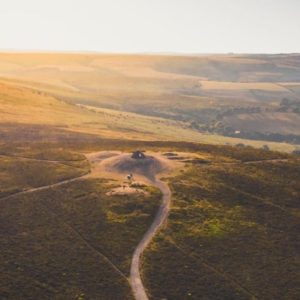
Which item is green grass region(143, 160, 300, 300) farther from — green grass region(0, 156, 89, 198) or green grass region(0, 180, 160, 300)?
green grass region(0, 156, 89, 198)

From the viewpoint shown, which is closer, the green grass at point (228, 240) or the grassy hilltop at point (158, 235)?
the grassy hilltop at point (158, 235)

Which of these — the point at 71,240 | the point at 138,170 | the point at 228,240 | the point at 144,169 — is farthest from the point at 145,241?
the point at 144,169

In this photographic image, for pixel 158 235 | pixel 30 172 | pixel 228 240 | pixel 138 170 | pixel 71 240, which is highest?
pixel 138 170

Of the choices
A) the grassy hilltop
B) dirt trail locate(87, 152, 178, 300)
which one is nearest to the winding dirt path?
dirt trail locate(87, 152, 178, 300)

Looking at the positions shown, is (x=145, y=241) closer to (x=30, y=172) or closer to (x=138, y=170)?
(x=138, y=170)

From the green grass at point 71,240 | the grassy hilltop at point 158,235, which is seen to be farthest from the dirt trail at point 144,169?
the green grass at point 71,240

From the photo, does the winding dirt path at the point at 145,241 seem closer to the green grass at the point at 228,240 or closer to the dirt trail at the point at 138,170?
the dirt trail at the point at 138,170

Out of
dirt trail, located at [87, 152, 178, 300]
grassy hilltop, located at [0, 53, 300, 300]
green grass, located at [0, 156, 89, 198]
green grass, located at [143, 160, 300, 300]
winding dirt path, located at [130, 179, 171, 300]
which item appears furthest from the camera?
green grass, located at [0, 156, 89, 198]

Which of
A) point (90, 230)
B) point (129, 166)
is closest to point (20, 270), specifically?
point (90, 230)
